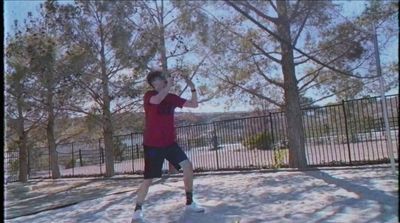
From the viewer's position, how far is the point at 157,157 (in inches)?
166

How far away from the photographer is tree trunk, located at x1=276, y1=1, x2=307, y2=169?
3.10 metres

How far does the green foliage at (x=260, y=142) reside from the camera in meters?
11.8

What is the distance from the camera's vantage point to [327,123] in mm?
9852

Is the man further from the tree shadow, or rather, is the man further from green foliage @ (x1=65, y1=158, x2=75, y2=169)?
green foliage @ (x1=65, y1=158, x2=75, y2=169)

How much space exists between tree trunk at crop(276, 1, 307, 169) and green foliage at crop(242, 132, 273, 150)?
4.31 metres

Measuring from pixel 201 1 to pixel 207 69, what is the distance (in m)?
2.43

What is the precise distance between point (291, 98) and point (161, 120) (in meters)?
2.04

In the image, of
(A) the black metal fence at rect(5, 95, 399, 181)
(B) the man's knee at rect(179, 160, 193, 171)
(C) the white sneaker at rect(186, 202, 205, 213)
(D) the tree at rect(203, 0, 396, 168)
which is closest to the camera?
(D) the tree at rect(203, 0, 396, 168)

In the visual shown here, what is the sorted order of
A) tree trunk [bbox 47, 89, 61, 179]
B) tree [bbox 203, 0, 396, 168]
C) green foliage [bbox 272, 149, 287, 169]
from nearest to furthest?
tree [bbox 203, 0, 396, 168] → tree trunk [bbox 47, 89, 61, 179] → green foliage [bbox 272, 149, 287, 169]

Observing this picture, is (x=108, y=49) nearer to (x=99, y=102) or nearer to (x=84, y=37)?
(x=84, y=37)

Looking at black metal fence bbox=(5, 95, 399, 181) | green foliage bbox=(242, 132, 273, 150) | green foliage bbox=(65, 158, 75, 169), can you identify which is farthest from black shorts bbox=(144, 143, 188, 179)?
green foliage bbox=(65, 158, 75, 169)

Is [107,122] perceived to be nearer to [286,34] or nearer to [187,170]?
[187,170]

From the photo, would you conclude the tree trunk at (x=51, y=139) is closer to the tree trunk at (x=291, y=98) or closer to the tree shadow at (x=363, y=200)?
the tree trunk at (x=291, y=98)

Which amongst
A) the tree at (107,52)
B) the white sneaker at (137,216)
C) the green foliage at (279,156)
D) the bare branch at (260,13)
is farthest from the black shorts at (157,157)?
the green foliage at (279,156)
